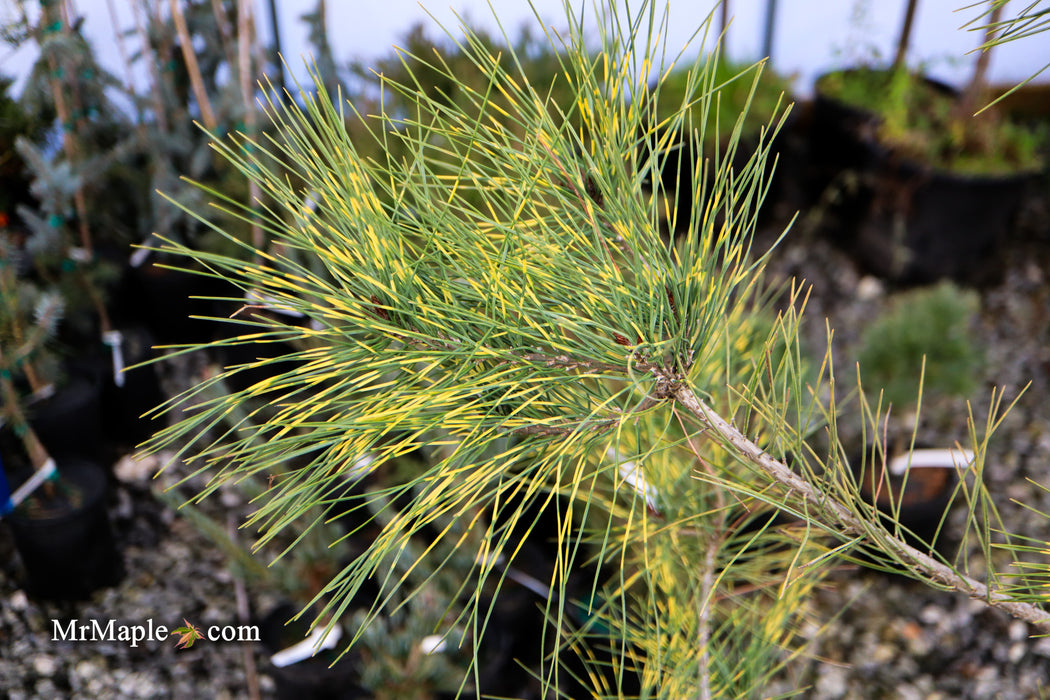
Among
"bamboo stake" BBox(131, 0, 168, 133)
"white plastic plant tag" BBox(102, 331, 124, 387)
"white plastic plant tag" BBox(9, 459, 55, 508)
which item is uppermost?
"bamboo stake" BBox(131, 0, 168, 133)

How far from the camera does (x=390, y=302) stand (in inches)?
19.7

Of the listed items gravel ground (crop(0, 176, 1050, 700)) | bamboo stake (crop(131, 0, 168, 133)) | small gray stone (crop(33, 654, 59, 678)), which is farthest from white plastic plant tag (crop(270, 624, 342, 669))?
bamboo stake (crop(131, 0, 168, 133))

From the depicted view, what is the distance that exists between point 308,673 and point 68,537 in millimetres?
473

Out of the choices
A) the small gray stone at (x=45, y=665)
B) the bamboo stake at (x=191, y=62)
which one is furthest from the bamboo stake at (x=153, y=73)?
the small gray stone at (x=45, y=665)

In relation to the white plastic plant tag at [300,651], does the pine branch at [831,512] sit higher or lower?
higher

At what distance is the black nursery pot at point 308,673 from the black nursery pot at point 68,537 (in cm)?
36

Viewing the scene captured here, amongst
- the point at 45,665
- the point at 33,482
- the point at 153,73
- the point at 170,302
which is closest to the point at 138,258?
the point at 170,302

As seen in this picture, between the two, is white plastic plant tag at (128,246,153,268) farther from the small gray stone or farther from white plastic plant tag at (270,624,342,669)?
white plastic plant tag at (270,624,342,669)

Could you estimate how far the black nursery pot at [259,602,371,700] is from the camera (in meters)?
1.19

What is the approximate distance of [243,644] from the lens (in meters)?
1.38

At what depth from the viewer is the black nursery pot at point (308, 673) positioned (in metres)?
1.19

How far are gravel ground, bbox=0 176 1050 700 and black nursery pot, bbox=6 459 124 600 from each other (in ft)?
0.15

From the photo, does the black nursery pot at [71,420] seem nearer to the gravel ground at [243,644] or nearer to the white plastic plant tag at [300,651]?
the gravel ground at [243,644]

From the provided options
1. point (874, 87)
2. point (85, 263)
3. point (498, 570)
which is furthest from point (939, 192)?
point (85, 263)
